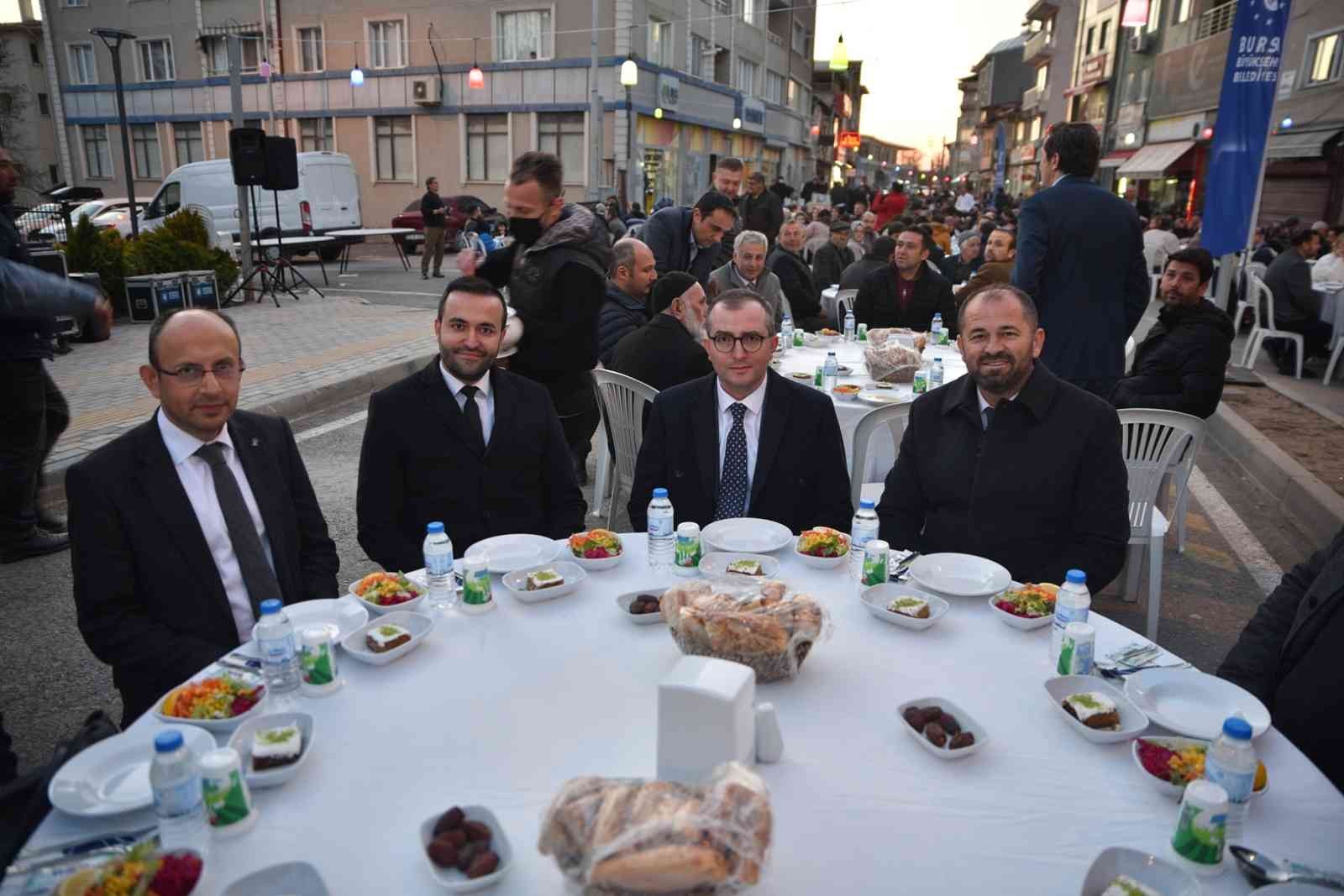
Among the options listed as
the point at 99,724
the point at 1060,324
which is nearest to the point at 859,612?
the point at 99,724

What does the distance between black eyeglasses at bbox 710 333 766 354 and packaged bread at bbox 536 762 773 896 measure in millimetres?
2136

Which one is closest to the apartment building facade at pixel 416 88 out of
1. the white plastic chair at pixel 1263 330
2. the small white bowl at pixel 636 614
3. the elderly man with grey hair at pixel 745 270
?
the white plastic chair at pixel 1263 330

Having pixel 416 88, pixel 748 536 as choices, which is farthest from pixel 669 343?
pixel 416 88

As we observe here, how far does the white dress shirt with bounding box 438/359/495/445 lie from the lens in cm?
322

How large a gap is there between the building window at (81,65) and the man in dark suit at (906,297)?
3798cm

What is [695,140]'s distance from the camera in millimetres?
33281

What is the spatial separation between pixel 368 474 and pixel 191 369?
2.65ft

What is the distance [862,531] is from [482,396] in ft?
5.14

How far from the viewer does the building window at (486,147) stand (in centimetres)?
2775

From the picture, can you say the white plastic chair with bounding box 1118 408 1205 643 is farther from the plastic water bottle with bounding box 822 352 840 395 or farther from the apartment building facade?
the apartment building facade

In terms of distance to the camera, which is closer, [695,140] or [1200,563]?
[1200,563]

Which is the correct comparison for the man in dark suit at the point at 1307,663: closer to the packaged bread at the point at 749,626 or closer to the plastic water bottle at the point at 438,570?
the packaged bread at the point at 749,626

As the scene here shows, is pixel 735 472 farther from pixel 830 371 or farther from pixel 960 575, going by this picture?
pixel 830 371

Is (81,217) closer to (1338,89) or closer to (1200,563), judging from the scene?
(1200,563)
